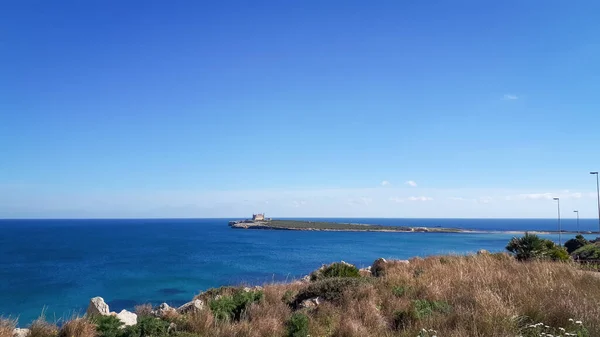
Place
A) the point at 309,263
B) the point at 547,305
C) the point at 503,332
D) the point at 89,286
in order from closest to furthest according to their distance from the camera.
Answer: the point at 503,332, the point at 547,305, the point at 89,286, the point at 309,263

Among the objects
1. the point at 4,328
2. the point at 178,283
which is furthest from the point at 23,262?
the point at 4,328

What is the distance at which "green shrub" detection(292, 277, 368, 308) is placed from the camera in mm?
9070

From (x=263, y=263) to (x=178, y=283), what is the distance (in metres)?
14.1

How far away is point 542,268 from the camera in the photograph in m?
9.09

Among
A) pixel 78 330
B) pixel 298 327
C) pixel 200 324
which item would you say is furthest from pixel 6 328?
pixel 298 327

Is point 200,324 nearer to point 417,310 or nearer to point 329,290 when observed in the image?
point 329,290

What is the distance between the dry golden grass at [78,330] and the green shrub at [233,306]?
6.93 ft

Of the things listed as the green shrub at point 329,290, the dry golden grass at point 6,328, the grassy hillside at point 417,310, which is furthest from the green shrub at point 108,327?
the green shrub at point 329,290

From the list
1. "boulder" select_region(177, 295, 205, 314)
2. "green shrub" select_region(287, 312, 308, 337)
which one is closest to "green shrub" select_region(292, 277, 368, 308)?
"boulder" select_region(177, 295, 205, 314)

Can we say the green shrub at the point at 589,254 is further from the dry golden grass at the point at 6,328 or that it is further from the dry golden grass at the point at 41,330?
the dry golden grass at the point at 6,328

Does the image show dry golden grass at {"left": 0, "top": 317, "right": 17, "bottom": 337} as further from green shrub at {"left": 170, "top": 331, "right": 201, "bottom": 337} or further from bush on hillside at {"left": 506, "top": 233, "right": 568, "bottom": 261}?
bush on hillside at {"left": 506, "top": 233, "right": 568, "bottom": 261}

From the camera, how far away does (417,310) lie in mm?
6766

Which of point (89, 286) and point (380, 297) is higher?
point (380, 297)

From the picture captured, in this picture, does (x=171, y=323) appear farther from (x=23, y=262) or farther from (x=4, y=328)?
(x=23, y=262)
